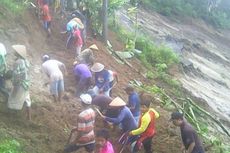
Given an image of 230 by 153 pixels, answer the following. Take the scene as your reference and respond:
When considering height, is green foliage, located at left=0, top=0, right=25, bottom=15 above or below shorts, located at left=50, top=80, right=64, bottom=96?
above

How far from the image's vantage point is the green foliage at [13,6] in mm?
15003

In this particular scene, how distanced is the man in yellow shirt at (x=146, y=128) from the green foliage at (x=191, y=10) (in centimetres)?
2292

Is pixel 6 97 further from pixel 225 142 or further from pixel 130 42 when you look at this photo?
pixel 130 42

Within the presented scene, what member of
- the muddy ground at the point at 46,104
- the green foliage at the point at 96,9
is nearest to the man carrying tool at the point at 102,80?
the muddy ground at the point at 46,104

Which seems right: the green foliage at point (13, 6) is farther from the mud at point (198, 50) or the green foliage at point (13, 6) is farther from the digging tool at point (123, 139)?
the mud at point (198, 50)

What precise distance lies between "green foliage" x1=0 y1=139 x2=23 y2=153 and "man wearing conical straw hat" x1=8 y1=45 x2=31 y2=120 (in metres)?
1.02

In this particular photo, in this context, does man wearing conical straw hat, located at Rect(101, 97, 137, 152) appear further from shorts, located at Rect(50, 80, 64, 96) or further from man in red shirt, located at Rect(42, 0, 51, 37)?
man in red shirt, located at Rect(42, 0, 51, 37)

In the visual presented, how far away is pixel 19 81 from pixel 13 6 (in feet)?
18.2

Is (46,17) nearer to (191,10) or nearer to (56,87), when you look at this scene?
(56,87)

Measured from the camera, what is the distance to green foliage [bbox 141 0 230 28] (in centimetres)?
3475

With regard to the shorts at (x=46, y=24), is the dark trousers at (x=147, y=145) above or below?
below

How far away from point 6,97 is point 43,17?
18.0ft

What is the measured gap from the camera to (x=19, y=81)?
10.2m

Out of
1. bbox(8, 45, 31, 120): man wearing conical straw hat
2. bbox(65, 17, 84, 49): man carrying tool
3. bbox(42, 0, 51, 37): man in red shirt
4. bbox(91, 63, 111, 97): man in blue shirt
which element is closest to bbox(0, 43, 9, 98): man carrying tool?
bbox(8, 45, 31, 120): man wearing conical straw hat
